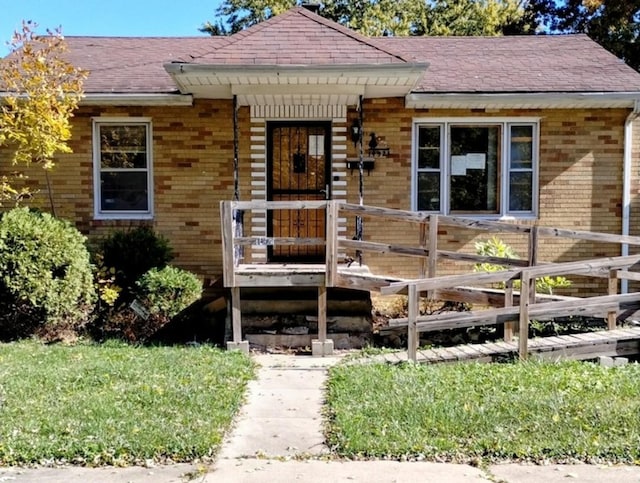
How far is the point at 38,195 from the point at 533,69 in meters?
8.84

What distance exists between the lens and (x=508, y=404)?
5117 mm

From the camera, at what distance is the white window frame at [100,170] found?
32.8 feet

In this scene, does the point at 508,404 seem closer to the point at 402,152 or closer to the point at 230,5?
the point at 402,152

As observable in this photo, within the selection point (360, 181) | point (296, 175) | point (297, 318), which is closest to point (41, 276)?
point (297, 318)

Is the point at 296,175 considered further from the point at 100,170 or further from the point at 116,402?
the point at 116,402

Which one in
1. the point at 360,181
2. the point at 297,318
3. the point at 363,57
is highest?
Result: the point at 363,57

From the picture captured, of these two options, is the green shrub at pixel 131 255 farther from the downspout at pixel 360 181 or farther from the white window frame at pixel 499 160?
the white window frame at pixel 499 160

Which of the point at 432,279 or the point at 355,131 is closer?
the point at 432,279

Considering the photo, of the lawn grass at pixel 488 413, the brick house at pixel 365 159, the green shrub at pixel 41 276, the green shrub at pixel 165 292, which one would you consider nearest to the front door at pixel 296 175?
the brick house at pixel 365 159

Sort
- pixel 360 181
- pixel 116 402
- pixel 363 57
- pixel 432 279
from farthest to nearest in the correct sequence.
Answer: pixel 360 181, pixel 363 57, pixel 432 279, pixel 116 402

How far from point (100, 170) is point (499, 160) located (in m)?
6.77

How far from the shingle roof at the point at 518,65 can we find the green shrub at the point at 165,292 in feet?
15.8

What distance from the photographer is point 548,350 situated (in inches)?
278

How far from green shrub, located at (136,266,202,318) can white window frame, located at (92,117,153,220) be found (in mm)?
1646
